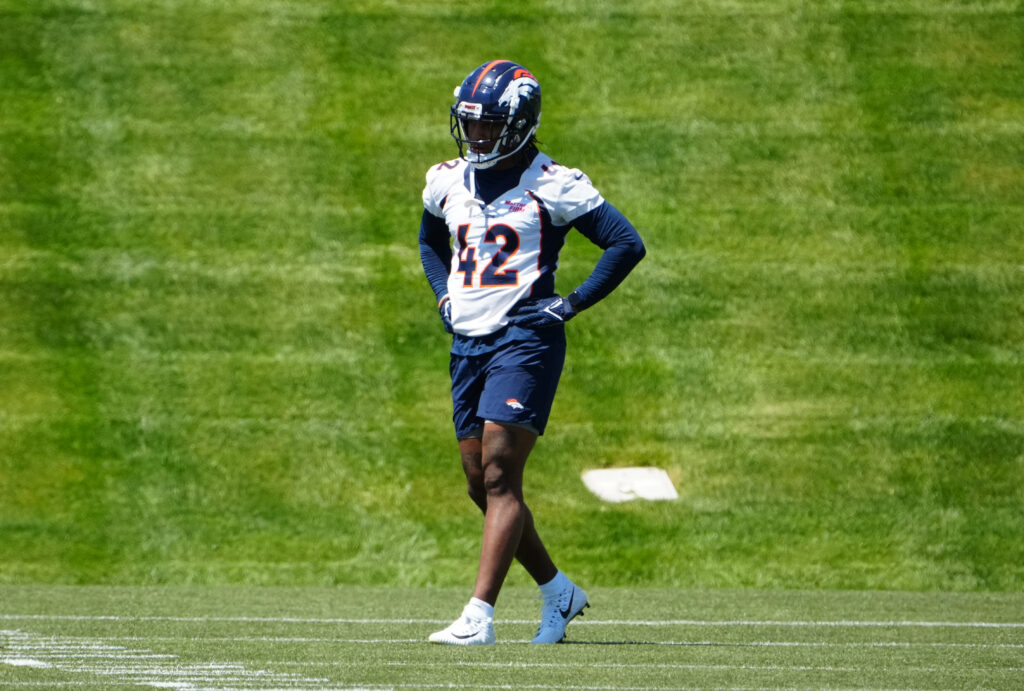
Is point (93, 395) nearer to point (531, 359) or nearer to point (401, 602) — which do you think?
point (401, 602)

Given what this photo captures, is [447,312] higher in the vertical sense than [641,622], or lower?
higher

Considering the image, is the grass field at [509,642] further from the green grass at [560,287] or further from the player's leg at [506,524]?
the green grass at [560,287]

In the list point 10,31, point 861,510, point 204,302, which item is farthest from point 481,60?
point 861,510

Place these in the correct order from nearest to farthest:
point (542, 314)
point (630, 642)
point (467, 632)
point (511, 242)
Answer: point (467, 632) < point (542, 314) < point (511, 242) < point (630, 642)

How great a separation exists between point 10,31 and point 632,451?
5.96 meters

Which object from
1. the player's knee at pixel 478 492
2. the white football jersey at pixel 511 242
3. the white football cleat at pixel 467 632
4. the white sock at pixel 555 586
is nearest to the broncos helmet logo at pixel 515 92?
the white football jersey at pixel 511 242

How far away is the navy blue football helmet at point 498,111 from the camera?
20.2 ft

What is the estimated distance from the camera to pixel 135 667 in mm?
5113

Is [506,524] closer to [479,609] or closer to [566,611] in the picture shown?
[479,609]

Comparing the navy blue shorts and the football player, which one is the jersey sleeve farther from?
the navy blue shorts

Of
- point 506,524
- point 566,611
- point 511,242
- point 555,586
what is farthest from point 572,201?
point 566,611

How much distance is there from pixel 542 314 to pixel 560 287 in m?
4.96

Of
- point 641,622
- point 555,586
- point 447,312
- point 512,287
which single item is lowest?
point 641,622

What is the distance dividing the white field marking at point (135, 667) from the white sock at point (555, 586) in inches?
58.0
